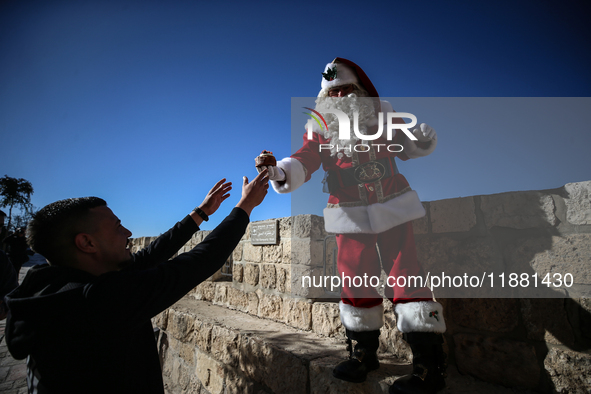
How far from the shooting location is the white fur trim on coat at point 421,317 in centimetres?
139

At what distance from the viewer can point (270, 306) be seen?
10.8ft

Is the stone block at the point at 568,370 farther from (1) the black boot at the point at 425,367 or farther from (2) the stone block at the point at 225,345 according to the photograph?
(2) the stone block at the point at 225,345

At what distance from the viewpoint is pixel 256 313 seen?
351 centimetres

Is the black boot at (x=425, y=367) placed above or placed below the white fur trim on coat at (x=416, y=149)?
below

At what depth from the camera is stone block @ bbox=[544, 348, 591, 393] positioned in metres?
1.30

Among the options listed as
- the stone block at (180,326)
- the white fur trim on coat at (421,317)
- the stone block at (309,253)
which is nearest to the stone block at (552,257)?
the white fur trim on coat at (421,317)

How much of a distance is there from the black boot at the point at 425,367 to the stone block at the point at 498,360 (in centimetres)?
32

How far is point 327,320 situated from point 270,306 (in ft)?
3.16

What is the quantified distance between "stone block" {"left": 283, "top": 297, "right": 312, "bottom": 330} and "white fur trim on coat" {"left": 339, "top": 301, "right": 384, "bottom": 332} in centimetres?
122

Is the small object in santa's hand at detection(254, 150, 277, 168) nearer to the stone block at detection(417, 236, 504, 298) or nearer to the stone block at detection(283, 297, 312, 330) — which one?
the stone block at detection(417, 236, 504, 298)

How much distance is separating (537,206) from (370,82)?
3.97 feet

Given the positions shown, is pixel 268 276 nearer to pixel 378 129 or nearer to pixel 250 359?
pixel 250 359

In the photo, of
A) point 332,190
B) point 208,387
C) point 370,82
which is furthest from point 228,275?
point 370,82

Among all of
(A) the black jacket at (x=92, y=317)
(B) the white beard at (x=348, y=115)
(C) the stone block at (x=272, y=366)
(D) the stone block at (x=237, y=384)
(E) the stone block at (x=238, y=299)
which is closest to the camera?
(A) the black jacket at (x=92, y=317)
